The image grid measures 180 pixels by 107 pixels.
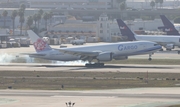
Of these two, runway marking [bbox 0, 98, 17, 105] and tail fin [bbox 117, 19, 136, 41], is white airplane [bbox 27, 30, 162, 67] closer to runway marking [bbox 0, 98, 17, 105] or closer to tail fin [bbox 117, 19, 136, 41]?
runway marking [bbox 0, 98, 17, 105]

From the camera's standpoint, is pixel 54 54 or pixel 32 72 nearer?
pixel 32 72

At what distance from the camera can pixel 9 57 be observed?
123812 millimetres

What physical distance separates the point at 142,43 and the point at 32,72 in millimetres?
22626

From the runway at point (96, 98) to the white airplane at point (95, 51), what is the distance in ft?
114

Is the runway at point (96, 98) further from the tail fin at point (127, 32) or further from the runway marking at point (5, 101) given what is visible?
the tail fin at point (127, 32)

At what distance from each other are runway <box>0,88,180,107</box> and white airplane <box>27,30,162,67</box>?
34.7 m

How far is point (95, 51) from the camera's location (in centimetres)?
10769

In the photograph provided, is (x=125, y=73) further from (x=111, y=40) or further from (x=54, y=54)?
(x=111, y=40)

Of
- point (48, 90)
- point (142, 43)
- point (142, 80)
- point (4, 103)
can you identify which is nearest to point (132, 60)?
point (142, 43)

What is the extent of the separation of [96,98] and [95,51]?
43.8 metres

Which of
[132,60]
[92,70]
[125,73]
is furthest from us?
[132,60]

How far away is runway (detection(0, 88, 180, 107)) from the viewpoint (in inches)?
2381

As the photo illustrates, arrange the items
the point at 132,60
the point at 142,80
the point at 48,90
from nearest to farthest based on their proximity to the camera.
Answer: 1. the point at 48,90
2. the point at 142,80
3. the point at 132,60

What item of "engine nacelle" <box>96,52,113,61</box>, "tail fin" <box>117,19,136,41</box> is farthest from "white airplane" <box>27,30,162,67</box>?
"tail fin" <box>117,19,136,41</box>
